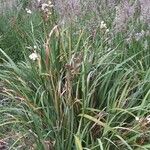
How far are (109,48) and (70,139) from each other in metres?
1.22

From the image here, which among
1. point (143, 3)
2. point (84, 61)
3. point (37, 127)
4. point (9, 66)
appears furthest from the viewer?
point (143, 3)

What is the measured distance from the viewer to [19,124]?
12.6ft

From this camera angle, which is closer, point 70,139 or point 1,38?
point 70,139

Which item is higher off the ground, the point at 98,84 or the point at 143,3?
the point at 143,3

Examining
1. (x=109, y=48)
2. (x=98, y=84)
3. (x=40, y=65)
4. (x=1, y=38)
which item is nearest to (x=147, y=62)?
(x=109, y=48)

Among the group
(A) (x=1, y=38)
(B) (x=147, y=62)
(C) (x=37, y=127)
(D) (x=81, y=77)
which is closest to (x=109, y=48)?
(B) (x=147, y=62)

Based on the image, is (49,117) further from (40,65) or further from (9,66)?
(9,66)

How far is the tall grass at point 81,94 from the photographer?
11.7 feet

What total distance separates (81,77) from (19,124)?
0.60m

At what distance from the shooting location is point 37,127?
3.45m

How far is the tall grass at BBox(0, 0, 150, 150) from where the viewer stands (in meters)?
3.56

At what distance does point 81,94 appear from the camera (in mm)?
3951

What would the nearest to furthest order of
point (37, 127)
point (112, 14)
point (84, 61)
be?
point (37, 127) → point (84, 61) → point (112, 14)

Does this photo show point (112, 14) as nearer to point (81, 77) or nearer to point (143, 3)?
point (143, 3)
